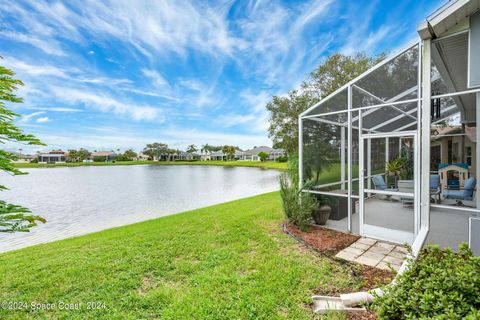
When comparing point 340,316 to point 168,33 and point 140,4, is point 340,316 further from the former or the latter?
point 168,33

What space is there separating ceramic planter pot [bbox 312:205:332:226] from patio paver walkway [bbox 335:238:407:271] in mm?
1067

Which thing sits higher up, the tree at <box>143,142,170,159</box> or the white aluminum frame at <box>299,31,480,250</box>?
the tree at <box>143,142,170,159</box>

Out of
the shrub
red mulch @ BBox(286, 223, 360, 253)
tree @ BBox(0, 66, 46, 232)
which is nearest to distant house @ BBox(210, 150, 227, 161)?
the shrub

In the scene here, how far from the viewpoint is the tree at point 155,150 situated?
79.8 meters

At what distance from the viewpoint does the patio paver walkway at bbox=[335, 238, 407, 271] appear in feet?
12.0

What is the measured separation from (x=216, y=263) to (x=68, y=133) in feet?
125

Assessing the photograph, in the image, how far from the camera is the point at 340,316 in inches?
94.9

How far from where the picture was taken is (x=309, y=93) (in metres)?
17.8

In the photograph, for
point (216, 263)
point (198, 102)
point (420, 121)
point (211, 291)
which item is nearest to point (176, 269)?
point (216, 263)

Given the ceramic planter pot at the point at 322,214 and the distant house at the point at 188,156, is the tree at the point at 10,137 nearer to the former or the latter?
the ceramic planter pot at the point at 322,214

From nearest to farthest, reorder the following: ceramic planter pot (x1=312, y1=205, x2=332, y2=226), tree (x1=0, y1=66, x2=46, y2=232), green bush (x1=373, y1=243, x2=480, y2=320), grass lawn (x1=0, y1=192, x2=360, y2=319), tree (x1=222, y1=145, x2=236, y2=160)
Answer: green bush (x1=373, y1=243, x2=480, y2=320) < tree (x1=0, y1=66, x2=46, y2=232) < grass lawn (x1=0, y1=192, x2=360, y2=319) < ceramic planter pot (x1=312, y1=205, x2=332, y2=226) < tree (x1=222, y1=145, x2=236, y2=160)

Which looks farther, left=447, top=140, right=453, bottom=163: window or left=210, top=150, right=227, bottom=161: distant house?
left=210, top=150, right=227, bottom=161: distant house

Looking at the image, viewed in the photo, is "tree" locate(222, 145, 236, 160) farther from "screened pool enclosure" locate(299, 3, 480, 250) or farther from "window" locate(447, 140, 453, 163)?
"window" locate(447, 140, 453, 163)

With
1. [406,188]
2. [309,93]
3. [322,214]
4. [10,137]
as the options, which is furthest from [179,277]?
[309,93]
